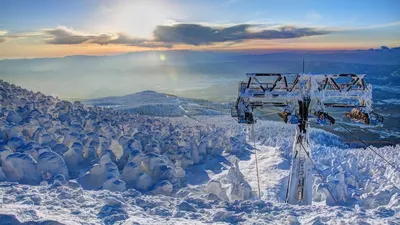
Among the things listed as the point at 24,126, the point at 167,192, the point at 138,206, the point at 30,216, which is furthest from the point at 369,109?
the point at 24,126

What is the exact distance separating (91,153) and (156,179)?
329cm

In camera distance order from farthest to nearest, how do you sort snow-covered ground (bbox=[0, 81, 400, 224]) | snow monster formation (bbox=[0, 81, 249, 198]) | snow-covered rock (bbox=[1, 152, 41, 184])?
1. snow monster formation (bbox=[0, 81, 249, 198])
2. snow-covered rock (bbox=[1, 152, 41, 184])
3. snow-covered ground (bbox=[0, 81, 400, 224])

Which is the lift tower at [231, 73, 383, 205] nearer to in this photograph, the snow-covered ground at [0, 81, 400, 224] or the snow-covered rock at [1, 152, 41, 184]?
the snow-covered ground at [0, 81, 400, 224]

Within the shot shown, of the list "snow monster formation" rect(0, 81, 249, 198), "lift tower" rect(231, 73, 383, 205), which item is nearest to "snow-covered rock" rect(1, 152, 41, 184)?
"snow monster formation" rect(0, 81, 249, 198)

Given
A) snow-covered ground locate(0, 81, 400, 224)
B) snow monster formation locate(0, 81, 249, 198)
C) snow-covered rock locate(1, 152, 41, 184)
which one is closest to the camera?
snow-covered ground locate(0, 81, 400, 224)

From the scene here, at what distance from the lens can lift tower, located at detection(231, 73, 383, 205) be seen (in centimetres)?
1117

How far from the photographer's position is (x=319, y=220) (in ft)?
23.0

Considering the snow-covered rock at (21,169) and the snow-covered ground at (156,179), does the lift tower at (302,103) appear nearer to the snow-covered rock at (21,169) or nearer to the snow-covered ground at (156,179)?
the snow-covered ground at (156,179)

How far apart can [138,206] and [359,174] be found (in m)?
13.8

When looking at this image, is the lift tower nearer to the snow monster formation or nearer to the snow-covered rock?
the snow monster formation

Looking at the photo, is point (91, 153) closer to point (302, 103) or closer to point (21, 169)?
point (21, 169)

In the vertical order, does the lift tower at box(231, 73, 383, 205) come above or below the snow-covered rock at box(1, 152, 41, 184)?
above

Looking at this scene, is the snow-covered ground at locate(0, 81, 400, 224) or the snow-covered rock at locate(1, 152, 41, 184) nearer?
the snow-covered ground at locate(0, 81, 400, 224)

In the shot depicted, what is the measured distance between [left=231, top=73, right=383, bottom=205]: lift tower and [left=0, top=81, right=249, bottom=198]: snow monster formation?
3668mm
